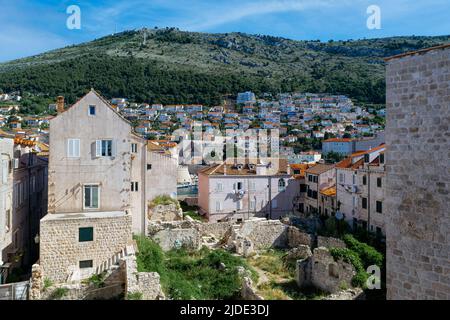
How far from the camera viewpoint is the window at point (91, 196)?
66.2 ft

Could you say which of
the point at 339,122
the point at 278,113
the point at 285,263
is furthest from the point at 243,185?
the point at 278,113

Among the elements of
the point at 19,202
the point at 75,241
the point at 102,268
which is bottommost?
the point at 102,268

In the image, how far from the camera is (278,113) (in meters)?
142

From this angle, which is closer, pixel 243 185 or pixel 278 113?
pixel 243 185

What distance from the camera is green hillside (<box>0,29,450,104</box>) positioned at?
129m

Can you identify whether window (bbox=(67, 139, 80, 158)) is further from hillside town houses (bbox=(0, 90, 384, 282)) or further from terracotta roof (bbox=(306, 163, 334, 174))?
terracotta roof (bbox=(306, 163, 334, 174))

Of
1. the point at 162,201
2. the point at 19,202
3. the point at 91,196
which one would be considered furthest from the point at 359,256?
the point at 19,202

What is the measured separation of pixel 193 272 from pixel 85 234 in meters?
7.21

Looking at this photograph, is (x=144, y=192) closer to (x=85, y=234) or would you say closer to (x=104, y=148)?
(x=104, y=148)

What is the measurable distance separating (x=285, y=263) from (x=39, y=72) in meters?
Answer: 130

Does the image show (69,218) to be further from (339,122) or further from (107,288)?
(339,122)

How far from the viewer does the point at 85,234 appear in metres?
18.1

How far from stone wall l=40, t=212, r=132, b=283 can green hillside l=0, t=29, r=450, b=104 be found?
9887 cm

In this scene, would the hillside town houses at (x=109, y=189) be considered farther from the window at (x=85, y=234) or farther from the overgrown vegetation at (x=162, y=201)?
the overgrown vegetation at (x=162, y=201)
